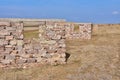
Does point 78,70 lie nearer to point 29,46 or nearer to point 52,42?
point 52,42

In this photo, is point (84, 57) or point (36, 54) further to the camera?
point (84, 57)

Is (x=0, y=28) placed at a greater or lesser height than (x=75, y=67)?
greater

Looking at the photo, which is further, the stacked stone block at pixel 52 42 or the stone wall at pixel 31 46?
the stacked stone block at pixel 52 42

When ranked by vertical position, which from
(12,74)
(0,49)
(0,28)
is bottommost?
(12,74)

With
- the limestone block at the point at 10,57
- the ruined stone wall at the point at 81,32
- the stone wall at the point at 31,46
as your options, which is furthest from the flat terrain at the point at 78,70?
the ruined stone wall at the point at 81,32

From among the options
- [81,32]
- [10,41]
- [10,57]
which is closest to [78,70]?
[10,57]

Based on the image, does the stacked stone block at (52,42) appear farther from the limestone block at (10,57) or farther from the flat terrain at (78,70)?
the limestone block at (10,57)

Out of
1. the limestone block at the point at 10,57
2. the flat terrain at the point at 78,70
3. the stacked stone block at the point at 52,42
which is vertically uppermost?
the stacked stone block at the point at 52,42

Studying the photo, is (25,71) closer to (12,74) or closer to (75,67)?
(12,74)

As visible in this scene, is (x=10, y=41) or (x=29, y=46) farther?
(x=29, y=46)

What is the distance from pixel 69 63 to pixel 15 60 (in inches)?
115

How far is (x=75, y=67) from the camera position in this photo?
648 inches

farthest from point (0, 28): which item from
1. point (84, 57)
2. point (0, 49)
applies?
point (84, 57)

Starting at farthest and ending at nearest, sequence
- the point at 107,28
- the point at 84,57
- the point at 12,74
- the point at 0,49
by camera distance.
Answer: the point at 107,28 < the point at 84,57 < the point at 0,49 < the point at 12,74
